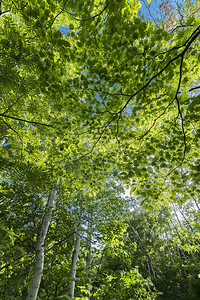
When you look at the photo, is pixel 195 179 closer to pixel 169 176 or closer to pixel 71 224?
pixel 169 176

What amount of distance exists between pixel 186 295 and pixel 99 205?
46.3 ft

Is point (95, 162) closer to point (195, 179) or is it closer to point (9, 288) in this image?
point (195, 179)

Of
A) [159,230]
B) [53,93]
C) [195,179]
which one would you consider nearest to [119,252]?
[195,179]

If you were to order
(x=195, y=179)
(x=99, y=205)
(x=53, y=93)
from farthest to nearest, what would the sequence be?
(x=99, y=205)
(x=53, y=93)
(x=195, y=179)

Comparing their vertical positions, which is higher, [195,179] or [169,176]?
[169,176]

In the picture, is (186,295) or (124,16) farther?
(186,295)

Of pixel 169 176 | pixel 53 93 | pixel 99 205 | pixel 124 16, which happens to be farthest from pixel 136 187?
pixel 99 205

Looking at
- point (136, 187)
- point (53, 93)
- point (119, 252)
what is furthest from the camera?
point (119, 252)

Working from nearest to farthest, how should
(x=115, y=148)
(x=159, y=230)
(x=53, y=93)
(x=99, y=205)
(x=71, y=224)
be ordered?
(x=53, y=93), (x=115, y=148), (x=71, y=224), (x=99, y=205), (x=159, y=230)

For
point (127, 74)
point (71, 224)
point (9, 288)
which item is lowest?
point (9, 288)

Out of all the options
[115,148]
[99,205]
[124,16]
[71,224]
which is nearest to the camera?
[124,16]

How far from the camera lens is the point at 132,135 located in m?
3.39

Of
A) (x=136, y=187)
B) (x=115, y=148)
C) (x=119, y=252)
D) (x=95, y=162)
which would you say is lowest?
(x=119, y=252)

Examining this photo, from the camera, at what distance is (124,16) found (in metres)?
2.13
